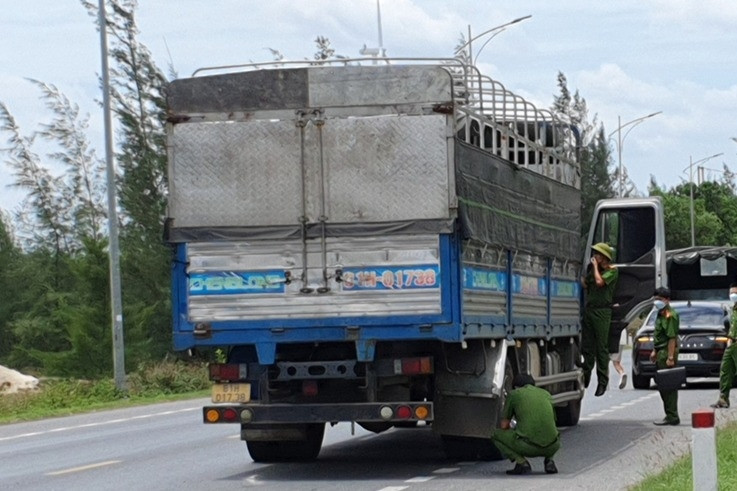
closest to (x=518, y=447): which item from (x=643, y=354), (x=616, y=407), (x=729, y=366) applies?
(x=729, y=366)

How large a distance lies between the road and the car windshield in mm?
4700

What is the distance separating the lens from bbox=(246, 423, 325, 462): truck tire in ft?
55.7

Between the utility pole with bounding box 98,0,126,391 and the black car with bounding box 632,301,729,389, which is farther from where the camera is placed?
the utility pole with bounding box 98,0,126,391

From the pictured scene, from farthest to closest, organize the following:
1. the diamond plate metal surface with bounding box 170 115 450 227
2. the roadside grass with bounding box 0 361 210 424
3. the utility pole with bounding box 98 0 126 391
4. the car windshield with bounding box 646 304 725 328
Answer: the utility pole with bounding box 98 0 126 391, the roadside grass with bounding box 0 361 210 424, the car windshield with bounding box 646 304 725 328, the diamond plate metal surface with bounding box 170 115 450 227

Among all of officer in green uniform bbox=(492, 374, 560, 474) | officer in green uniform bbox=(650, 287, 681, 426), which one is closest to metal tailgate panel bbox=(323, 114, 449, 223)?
officer in green uniform bbox=(492, 374, 560, 474)

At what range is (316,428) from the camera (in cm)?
→ 1708

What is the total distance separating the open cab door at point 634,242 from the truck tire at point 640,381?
191 inches

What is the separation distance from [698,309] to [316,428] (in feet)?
50.9

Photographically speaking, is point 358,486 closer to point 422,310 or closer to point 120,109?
point 422,310

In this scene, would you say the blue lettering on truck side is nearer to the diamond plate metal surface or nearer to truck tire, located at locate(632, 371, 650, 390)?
the diamond plate metal surface

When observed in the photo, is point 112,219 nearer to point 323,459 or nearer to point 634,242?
point 634,242

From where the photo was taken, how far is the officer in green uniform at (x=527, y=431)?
15203 mm

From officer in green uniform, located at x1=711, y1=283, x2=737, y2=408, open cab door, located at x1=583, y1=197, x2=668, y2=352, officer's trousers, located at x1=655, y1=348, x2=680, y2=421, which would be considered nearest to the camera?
officer's trousers, located at x1=655, y1=348, x2=680, y2=421

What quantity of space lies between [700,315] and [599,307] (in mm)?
10000
